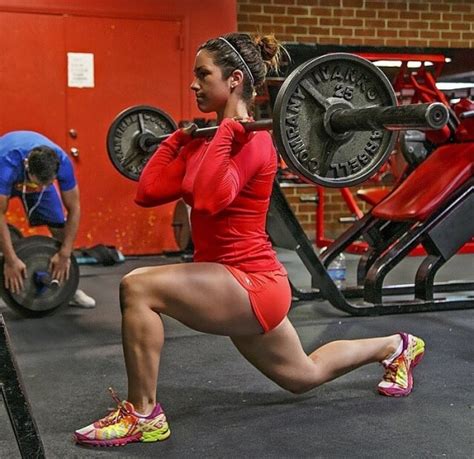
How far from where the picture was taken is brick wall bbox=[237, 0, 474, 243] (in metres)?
6.29

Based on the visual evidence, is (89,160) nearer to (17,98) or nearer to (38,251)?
(17,98)

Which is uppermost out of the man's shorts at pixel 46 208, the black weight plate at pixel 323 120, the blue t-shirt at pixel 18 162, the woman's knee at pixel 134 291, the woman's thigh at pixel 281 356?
the black weight plate at pixel 323 120

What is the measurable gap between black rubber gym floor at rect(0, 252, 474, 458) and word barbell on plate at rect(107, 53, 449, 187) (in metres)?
0.66

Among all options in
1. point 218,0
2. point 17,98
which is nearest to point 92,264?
point 17,98

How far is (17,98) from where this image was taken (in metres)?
5.36

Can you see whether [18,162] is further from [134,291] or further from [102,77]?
[102,77]

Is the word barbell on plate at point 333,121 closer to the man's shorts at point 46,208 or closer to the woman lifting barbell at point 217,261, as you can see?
the woman lifting barbell at point 217,261

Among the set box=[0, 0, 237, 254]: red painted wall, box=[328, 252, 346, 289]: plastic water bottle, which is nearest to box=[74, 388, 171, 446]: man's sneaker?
box=[328, 252, 346, 289]: plastic water bottle

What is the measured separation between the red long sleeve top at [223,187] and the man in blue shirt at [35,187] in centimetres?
133

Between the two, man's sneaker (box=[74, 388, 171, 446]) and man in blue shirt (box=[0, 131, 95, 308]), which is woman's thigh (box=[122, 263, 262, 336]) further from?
man in blue shirt (box=[0, 131, 95, 308])

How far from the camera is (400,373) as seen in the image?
2305 millimetres

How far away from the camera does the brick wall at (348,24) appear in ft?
20.6

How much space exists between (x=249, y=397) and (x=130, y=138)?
1299 millimetres

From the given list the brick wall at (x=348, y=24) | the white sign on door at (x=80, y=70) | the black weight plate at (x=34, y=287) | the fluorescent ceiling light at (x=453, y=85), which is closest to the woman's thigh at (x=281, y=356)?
the black weight plate at (x=34, y=287)
